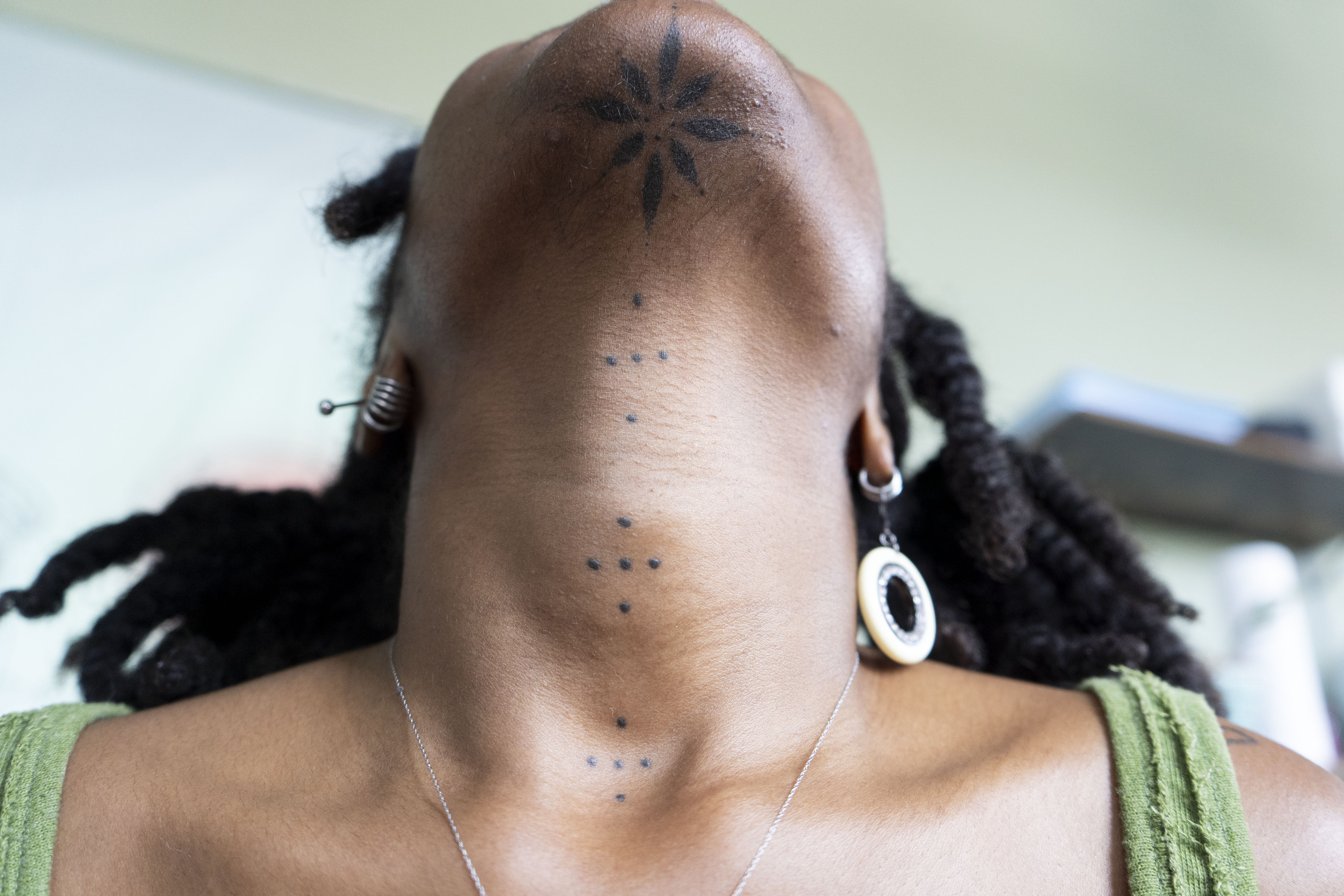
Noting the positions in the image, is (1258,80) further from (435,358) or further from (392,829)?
(392,829)

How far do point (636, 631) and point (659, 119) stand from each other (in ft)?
1.34

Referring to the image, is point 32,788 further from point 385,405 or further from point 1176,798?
point 1176,798

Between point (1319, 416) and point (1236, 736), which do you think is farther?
point (1319, 416)

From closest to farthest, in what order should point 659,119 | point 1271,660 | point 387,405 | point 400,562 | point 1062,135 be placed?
point 659,119, point 387,405, point 400,562, point 1271,660, point 1062,135

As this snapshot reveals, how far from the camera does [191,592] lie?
113 cm

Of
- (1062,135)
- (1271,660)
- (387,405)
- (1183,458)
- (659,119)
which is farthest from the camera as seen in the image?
(1062,135)

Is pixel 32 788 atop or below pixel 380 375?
A: below

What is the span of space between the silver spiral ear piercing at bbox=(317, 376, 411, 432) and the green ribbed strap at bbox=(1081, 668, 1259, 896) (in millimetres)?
714

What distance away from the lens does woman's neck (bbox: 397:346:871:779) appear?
767mm

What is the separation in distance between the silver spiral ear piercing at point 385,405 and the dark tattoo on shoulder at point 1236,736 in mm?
804

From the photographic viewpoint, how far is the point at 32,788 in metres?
0.77

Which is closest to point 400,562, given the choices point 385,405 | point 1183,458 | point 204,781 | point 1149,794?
point 385,405

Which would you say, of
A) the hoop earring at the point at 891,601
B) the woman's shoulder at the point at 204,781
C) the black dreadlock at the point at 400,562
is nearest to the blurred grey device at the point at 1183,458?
the black dreadlock at the point at 400,562

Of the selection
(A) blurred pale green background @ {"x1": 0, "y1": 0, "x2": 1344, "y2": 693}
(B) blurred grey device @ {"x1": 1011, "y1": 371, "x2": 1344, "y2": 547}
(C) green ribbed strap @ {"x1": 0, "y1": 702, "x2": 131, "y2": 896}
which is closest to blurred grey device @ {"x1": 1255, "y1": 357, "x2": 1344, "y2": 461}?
(B) blurred grey device @ {"x1": 1011, "y1": 371, "x2": 1344, "y2": 547}
